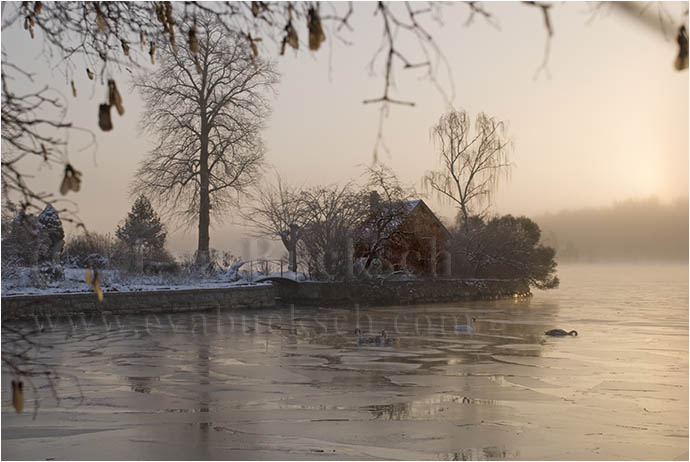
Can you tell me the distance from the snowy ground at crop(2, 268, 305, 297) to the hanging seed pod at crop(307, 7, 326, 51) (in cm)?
1867

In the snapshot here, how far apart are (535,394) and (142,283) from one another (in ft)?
57.9

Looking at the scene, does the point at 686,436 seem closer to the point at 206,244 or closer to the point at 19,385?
the point at 19,385

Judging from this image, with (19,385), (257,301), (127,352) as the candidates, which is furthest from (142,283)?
(19,385)

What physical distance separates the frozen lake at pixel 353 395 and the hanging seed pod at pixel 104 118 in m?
4.72

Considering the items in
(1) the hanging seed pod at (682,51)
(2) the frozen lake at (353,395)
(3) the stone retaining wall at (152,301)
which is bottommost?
(2) the frozen lake at (353,395)

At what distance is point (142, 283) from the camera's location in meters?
25.3

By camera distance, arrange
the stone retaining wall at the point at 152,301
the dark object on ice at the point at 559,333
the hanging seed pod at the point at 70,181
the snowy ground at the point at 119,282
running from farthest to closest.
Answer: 1. the snowy ground at the point at 119,282
2. the stone retaining wall at the point at 152,301
3. the dark object on ice at the point at 559,333
4. the hanging seed pod at the point at 70,181

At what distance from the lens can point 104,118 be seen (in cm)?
270

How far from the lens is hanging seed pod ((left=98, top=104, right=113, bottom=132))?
269cm

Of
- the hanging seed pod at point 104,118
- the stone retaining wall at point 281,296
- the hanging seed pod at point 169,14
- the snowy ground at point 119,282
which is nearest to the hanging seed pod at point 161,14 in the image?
the hanging seed pod at point 169,14

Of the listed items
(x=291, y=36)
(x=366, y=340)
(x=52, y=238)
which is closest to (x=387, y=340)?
(x=366, y=340)

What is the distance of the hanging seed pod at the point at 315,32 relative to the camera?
2.56 metres

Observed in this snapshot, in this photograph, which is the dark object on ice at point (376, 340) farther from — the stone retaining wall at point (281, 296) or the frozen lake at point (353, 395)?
the stone retaining wall at point (281, 296)

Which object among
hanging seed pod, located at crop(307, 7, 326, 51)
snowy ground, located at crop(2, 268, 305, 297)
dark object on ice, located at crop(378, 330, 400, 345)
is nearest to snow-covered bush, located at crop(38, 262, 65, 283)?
snowy ground, located at crop(2, 268, 305, 297)
